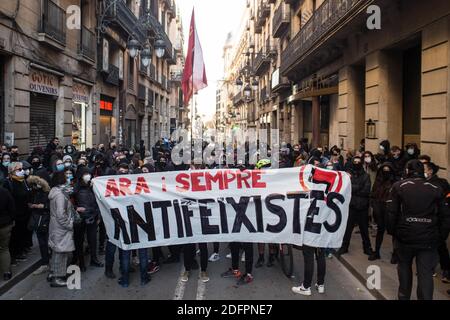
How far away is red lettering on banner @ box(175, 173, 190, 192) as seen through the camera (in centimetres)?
638

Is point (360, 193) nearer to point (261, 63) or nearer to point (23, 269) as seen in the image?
point (23, 269)

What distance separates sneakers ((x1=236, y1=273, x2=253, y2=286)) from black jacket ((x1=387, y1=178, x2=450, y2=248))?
229 cm

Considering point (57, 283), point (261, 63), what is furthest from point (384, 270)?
point (261, 63)

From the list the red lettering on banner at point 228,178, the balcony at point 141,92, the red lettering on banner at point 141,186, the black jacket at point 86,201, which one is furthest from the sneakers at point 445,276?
the balcony at point 141,92

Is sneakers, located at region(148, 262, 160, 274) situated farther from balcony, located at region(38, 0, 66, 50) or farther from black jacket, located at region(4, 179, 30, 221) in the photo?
balcony, located at region(38, 0, 66, 50)

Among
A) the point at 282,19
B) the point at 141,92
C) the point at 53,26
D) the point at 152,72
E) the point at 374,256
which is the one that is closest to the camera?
the point at 374,256

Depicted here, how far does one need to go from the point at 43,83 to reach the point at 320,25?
31.2ft

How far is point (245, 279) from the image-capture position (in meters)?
6.20

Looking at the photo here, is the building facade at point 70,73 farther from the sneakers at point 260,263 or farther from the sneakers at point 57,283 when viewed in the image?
the sneakers at point 260,263

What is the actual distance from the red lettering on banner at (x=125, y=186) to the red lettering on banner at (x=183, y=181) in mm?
702

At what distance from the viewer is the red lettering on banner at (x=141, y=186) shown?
6320 mm

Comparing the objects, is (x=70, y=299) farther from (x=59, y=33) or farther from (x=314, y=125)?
(x=314, y=125)

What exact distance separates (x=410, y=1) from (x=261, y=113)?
30449mm

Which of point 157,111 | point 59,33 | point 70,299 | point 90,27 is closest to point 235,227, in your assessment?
point 70,299
